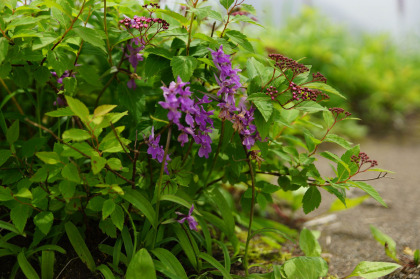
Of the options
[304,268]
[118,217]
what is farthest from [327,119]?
[118,217]

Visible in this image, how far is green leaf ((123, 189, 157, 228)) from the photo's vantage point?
4.07 ft

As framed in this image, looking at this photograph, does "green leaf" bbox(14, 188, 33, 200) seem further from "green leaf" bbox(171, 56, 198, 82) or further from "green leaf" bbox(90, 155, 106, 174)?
"green leaf" bbox(171, 56, 198, 82)

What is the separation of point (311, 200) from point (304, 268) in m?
0.23

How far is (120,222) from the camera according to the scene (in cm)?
119

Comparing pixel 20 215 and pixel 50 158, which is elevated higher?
pixel 50 158

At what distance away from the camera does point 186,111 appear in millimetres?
1065

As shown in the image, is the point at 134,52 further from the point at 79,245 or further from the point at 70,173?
the point at 79,245

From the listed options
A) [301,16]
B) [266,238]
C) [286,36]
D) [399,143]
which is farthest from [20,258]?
[301,16]

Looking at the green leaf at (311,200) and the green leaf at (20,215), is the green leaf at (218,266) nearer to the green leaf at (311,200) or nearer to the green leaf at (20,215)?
the green leaf at (311,200)

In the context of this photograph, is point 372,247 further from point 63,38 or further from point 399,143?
point 399,143

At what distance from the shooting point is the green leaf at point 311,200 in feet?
4.45

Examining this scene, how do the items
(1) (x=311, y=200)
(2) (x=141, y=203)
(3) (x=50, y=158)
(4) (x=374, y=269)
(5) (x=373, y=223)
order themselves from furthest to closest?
1. (5) (x=373, y=223)
2. (4) (x=374, y=269)
3. (1) (x=311, y=200)
4. (2) (x=141, y=203)
5. (3) (x=50, y=158)

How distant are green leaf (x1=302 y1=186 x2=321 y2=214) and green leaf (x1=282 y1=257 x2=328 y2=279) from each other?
0.62 feet

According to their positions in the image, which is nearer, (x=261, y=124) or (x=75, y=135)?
(x=75, y=135)
